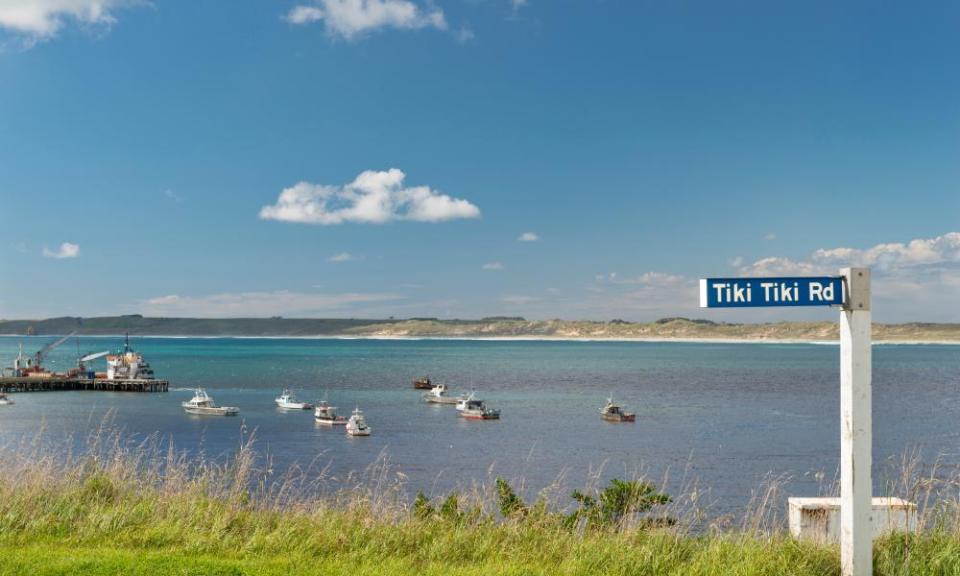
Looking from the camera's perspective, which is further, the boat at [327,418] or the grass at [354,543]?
the boat at [327,418]

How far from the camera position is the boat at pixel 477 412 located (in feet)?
222

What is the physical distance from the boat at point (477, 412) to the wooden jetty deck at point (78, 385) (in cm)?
4911

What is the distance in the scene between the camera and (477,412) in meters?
68.4

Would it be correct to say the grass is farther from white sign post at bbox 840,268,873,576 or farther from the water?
the water

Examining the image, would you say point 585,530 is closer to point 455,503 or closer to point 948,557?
point 455,503

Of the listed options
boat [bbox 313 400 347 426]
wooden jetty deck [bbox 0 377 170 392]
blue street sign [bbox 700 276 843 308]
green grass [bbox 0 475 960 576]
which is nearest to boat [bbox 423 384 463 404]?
boat [bbox 313 400 347 426]

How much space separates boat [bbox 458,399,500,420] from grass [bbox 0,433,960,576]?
57.6 meters

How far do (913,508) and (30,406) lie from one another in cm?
8914

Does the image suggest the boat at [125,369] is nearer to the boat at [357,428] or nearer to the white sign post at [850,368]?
the boat at [357,428]

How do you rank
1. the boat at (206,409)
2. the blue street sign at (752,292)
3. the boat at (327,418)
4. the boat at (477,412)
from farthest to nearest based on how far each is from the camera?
1. the boat at (206,409)
2. the boat at (477,412)
3. the boat at (327,418)
4. the blue street sign at (752,292)

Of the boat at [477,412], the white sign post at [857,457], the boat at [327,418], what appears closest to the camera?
the white sign post at [857,457]

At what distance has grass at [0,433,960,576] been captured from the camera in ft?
26.1

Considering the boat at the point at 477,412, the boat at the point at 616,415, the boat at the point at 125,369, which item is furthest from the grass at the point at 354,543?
the boat at the point at 125,369

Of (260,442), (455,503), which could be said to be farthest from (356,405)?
(455,503)
